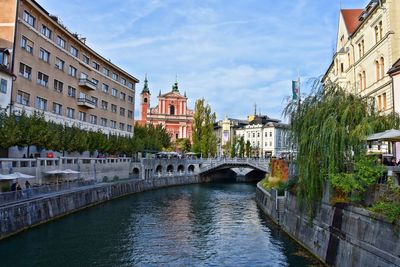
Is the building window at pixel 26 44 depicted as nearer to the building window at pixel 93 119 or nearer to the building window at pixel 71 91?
the building window at pixel 71 91

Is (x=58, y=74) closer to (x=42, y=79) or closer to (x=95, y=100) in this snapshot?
(x=42, y=79)

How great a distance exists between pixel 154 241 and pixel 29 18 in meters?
33.6

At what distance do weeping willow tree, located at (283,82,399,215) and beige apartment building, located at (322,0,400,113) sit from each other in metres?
2.72

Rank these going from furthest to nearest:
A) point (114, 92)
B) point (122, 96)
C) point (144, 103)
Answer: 1. point (144, 103)
2. point (122, 96)
3. point (114, 92)

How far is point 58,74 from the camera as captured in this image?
52.6 metres

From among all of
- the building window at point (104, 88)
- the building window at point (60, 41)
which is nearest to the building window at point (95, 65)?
the building window at point (104, 88)

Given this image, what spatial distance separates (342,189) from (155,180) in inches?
2004

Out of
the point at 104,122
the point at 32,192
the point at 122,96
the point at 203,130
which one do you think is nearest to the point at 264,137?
the point at 203,130

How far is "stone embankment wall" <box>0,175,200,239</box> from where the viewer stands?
2500 cm

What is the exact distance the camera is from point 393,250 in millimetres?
13875

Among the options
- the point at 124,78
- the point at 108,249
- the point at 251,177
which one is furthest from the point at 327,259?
the point at 251,177

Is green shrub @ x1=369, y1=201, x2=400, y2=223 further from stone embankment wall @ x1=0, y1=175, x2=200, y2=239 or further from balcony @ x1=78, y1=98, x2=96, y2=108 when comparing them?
balcony @ x1=78, y1=98, x2=96, y2=108

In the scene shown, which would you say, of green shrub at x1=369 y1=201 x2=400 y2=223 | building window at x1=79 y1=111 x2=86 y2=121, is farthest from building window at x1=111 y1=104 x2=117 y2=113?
green shrub at x1=369 y1=201 x2=400 y2=223

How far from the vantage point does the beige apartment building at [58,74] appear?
42312 millimetres
